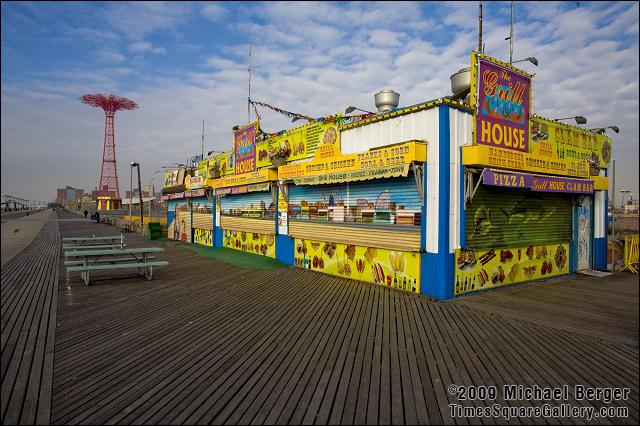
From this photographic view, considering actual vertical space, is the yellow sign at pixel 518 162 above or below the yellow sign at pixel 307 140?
below

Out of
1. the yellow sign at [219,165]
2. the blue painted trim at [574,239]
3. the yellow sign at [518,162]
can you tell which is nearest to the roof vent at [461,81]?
the yellow sign at [518,162]

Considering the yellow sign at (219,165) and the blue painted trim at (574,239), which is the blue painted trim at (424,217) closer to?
the blue painted trim at (574,239)

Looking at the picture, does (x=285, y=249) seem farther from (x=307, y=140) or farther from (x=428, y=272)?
(x=428, y=272)

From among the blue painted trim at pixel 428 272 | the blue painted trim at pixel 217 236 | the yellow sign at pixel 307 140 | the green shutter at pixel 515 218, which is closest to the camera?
the blue painted trim at pixel 428 272

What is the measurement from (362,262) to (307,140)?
4.21 metres

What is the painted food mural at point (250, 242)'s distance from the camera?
1284cm

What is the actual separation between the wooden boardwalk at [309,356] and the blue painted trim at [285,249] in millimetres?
4078

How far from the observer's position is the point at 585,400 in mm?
3441

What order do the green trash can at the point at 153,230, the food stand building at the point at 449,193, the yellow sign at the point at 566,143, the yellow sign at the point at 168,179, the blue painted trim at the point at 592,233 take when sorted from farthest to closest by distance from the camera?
the yellow sign at the point at 168,179 → the green trash can at the point at 153,230 → the blue painted trim at the point at 592,233 → the yellow sign at the point at 566,143 → the food stand building at the point at 449,193

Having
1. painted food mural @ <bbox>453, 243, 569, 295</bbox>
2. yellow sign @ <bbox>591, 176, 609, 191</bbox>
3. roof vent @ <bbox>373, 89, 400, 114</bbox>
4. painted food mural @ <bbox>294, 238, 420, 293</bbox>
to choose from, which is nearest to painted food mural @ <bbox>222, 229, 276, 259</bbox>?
painted food mural @ <bbox>294, 238, 420, 293</bbox>

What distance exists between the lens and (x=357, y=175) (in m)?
8.64

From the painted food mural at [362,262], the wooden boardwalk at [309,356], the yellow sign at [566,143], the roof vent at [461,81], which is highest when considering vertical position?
the roof vent at [461,81]

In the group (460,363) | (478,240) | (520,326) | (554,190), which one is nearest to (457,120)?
(478,240)

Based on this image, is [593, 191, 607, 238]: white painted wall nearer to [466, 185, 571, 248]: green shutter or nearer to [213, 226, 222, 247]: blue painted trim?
[466, 185, 571, 248]: green shutter
